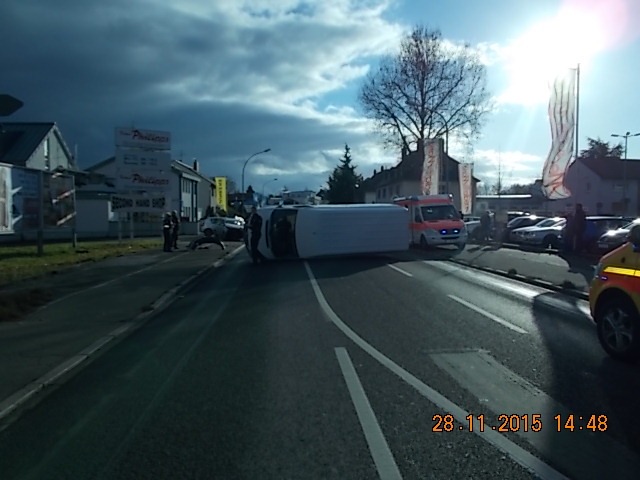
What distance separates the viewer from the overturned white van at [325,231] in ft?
80.0

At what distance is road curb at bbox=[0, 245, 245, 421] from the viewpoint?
6656 millimetres

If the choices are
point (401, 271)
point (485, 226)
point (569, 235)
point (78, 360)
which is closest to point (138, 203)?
point (401, 271)

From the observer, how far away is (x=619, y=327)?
25.6ft

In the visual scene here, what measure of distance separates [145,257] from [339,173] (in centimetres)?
7783

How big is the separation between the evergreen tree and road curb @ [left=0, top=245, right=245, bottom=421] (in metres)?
84.8

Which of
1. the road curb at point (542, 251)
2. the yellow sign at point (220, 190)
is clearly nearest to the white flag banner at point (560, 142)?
the road curb at point (542, 251)

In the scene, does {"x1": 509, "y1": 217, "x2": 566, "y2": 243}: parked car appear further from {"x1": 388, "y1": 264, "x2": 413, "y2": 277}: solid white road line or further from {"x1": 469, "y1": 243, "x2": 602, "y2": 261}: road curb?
{"x1": 388, "y1": 264, "x2": 413, "y2": 277}: solid white road line

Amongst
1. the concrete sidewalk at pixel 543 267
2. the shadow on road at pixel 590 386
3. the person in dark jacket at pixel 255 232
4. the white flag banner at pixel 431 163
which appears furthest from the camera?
the white flag banner at pixel 431 163

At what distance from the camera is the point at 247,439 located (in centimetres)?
539

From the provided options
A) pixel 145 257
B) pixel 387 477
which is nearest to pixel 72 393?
pixel 387 477

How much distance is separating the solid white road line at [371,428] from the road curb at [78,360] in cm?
325

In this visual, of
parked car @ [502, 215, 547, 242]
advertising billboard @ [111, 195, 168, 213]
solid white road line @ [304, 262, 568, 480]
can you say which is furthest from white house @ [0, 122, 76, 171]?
solid white road line @ [304, 262, 568, 480]

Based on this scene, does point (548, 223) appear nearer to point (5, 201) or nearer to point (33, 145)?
point (5, 201)

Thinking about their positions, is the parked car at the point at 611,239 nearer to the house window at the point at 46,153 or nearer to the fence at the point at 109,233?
the fence at the point at 109,233
